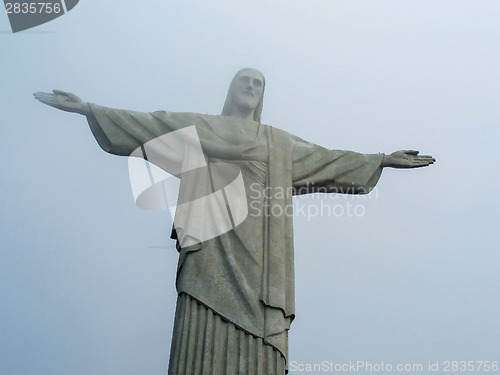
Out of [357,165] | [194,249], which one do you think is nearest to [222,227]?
[194,249]

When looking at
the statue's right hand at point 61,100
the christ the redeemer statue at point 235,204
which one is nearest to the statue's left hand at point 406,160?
the christ the redeemer statue at point 235,204

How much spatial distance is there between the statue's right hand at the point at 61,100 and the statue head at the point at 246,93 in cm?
230

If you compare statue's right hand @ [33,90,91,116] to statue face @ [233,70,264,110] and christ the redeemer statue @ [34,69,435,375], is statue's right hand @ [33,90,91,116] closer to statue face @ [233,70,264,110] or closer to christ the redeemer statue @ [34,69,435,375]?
christ the redeemer statue @ [34,69,435,375]

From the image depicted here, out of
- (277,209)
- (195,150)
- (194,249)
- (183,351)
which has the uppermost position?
(195,150)

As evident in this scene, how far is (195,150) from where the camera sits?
10.1m

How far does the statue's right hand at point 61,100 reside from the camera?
9.74m

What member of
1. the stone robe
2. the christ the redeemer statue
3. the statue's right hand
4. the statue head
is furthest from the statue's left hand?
the statue's right hand

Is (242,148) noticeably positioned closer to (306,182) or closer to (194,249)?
(306,182)

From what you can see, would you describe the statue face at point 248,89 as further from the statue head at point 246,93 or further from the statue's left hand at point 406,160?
the statue's left hand at point 406,160

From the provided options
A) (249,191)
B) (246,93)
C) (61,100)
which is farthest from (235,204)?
(61,100)

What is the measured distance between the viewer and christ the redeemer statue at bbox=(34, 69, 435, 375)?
873 cm

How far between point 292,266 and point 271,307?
794 mm

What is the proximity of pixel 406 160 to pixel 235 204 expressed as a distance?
9.34ft

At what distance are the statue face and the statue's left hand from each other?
7.27 ft
